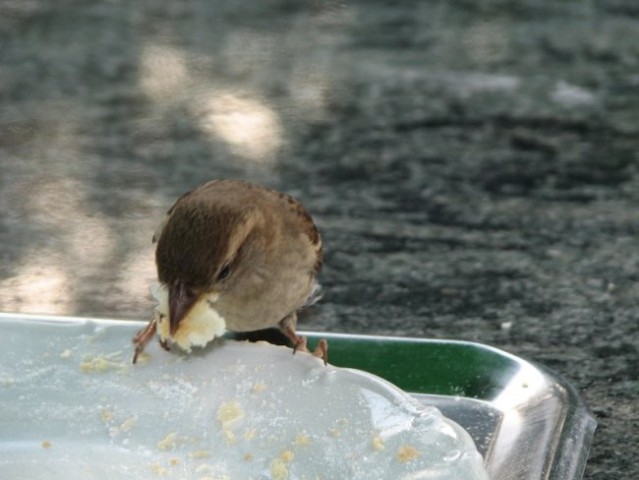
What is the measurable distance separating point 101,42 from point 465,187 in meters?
1.95

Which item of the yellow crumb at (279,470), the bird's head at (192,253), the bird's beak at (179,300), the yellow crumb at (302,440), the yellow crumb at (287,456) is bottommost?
the yellow crumb at (279,470)

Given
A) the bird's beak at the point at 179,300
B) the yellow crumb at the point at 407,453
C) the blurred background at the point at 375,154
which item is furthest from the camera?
the blurred background at the point at 375,154

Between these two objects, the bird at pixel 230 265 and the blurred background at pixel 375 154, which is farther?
the blurred background at pixel 375 154

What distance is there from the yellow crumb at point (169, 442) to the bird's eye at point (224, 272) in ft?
1.12

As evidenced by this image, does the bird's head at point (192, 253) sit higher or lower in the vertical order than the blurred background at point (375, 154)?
higher

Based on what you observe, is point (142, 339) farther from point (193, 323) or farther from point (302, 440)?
point (302, 440)

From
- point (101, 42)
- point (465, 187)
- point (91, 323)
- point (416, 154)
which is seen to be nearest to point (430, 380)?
point (91, 323)

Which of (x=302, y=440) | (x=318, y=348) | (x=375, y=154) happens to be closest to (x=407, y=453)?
(x=302, y=440)

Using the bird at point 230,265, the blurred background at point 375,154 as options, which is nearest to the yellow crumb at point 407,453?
the bird at point 230,265

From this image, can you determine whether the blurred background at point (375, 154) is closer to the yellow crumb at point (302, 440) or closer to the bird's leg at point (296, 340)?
the bird's leg at point (296, 340)

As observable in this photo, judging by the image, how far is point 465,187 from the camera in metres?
3.81

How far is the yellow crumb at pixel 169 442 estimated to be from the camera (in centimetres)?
173

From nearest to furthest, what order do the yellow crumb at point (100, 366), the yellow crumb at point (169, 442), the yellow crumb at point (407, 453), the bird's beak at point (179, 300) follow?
1. the yellow crumb at point (407, 453)
2. the yellow crumb at point (169, 442)
3. the yellow crumb at point (100, 366)
4. the bird's beak at point (179, 300)

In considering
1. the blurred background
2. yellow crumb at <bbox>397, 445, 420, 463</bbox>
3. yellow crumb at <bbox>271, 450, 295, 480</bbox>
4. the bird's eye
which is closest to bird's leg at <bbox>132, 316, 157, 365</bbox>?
the bird's eye
